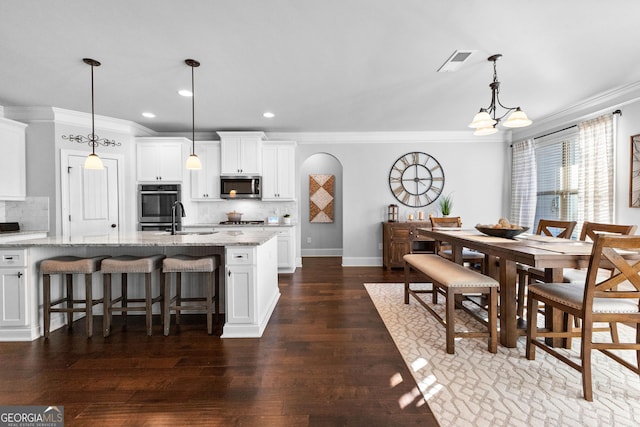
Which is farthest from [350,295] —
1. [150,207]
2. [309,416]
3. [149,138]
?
[149,138]

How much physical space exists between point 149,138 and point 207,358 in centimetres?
412

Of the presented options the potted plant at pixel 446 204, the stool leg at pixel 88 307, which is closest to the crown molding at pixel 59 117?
the stool leg at pixel 88 307

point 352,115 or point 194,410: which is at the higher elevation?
point 352,115

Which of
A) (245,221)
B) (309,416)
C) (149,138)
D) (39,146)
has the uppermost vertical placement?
(149,138)

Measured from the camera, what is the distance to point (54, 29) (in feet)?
7.49

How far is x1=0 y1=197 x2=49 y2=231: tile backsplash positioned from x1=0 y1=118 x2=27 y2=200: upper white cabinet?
0.48 feet

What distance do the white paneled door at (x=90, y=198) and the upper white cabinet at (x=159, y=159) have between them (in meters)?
0.39

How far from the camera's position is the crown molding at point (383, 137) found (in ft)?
18.5

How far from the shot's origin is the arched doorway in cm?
701

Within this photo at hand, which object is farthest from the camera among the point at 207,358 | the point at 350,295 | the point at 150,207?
the point at 150,207

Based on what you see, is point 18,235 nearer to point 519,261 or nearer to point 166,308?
point 166,308

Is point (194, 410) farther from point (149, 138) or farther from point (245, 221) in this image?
point (149, 138)

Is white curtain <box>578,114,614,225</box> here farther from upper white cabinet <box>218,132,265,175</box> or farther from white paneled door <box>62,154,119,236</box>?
white paneled door <box>62,154,119,236</box>

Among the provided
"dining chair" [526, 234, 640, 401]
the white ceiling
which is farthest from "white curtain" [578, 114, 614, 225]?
"dining chair" [526, 234, 640, 401]
